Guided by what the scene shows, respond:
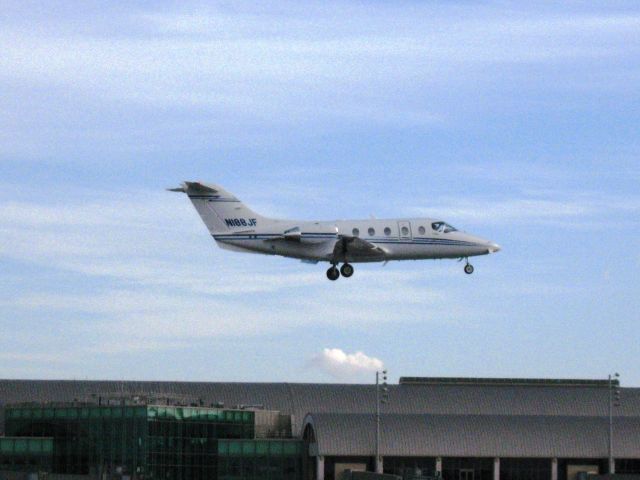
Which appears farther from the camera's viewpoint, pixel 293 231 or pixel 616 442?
pixel 616 442

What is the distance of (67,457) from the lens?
385ft

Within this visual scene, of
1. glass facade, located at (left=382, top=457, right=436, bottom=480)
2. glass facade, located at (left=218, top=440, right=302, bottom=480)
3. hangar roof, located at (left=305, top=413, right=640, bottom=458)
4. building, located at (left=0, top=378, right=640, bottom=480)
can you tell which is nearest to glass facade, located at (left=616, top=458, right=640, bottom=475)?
building, located at (left=0, top=378, right=640, bottom=480)

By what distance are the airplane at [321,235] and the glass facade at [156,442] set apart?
20291 mm

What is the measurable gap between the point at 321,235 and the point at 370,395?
3978 cm

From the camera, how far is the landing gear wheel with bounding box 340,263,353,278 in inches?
3964

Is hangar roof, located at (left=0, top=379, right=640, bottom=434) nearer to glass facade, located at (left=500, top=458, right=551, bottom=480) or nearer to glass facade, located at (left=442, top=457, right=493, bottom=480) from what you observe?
glass facade, located at (left=500, top=458, right=551, bottom=480)

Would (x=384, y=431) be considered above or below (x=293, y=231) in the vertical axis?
below

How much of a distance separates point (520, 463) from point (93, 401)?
30.1 m

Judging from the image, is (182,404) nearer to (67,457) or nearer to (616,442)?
(67,457)

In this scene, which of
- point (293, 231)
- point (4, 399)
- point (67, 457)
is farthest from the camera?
point (4, 399)

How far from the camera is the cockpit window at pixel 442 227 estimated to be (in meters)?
102

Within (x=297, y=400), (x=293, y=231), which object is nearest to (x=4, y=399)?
(x=297, y=400)

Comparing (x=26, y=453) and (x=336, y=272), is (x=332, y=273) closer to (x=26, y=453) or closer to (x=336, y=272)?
Answer: (x=336, y=272)

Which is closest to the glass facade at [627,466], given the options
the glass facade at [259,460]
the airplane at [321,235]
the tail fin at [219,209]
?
the glass facade at [259,460]
